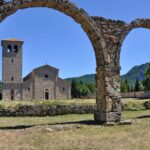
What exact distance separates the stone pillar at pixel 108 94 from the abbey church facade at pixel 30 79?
5834 centimetres

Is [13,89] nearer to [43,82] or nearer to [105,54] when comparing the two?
[43,82]

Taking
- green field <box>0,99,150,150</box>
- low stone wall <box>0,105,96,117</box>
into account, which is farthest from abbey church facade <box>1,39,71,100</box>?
green field <box>0,99,150,150</box>

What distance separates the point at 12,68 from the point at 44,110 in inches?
2195

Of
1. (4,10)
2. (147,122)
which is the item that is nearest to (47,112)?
(147,122)

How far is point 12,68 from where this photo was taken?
73938 mm

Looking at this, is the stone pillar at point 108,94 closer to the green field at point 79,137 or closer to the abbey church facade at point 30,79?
the green field at point 79,137

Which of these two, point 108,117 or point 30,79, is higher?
point 30,79

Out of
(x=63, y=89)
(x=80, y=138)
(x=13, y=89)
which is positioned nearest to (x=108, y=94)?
(x=80, y=138)

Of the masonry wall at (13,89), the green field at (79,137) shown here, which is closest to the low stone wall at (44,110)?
the green field at (79,137)

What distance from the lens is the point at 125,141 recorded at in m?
10.2

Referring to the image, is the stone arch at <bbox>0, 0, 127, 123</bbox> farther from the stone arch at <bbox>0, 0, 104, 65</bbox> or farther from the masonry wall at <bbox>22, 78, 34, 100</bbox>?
the masonry wall at <bbox>22, 78, 34, 100</bbox>

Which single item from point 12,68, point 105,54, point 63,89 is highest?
point 12,68

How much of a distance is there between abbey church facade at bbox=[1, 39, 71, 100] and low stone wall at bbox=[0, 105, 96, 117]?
171 feet

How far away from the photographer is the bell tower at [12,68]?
71.2 m
